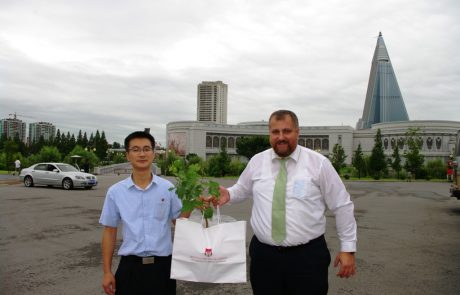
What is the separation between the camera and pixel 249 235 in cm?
827

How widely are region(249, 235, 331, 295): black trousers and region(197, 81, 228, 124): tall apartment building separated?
17259 cm

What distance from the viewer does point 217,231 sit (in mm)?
2629

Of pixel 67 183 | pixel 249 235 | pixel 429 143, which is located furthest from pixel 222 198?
pixel 429 143

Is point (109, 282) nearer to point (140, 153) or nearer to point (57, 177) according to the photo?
point (140, 153)

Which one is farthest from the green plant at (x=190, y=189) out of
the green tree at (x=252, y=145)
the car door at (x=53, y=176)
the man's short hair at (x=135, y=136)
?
the green tree at (x=252, y=145)

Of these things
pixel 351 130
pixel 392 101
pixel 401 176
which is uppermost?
pixel 392 101

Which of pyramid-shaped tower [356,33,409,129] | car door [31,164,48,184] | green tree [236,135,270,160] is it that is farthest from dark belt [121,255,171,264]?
pyramid-shaped tower [356,33,409,129]

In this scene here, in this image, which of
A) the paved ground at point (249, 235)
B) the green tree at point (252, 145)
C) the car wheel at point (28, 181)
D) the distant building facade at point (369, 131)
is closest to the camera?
the paved ground at point (249, 235)

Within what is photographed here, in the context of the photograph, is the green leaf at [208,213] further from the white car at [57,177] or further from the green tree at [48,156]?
the green tree at [48,156]

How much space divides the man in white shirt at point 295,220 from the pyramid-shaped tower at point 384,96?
13790 centimetres

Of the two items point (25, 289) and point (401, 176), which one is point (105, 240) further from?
point (401, 176)

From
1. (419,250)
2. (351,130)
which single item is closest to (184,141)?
(351,130)

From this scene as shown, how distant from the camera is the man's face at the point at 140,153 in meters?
2.85

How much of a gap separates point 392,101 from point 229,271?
13966cm
